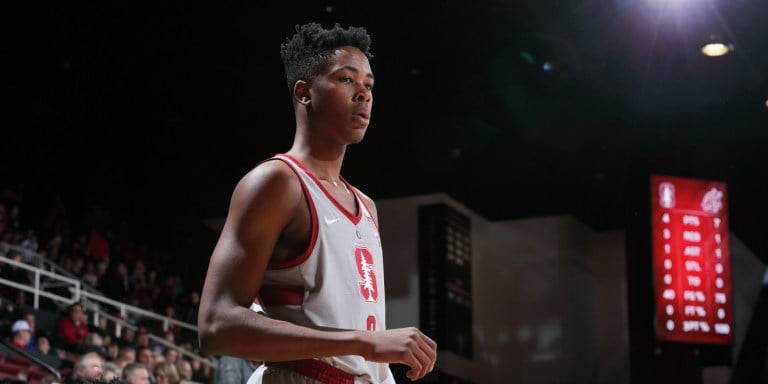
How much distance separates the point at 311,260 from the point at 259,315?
17 cm

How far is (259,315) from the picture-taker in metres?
1.89

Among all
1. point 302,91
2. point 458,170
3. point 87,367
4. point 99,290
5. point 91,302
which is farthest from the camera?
point 458,170

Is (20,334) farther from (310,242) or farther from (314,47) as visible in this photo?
(310,242)

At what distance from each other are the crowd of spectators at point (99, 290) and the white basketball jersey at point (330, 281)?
496 centimetres

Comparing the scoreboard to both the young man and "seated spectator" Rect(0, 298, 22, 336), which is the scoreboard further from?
the young man

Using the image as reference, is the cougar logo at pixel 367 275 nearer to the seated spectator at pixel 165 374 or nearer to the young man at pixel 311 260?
the young man at pixel 311 260

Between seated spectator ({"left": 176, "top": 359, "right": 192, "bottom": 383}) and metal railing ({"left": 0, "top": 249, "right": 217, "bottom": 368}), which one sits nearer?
seated spectator ({"left": 176, "top": 359, "right": 192, "bottom": 383})

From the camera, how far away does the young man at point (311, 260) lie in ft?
6.14

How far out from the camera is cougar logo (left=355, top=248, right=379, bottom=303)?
208 centimetres

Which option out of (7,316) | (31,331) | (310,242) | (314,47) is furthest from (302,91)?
(7,316)

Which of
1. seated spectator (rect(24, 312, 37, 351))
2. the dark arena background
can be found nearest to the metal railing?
the dark arena background

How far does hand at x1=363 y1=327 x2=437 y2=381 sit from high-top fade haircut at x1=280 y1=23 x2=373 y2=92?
1.97 ft

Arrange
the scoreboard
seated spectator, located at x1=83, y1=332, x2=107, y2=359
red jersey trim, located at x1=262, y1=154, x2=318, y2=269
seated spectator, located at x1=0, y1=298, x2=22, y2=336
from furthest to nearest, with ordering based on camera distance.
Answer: the scoreboard < seated spectator, located at x1=83, y1=332, x2=107, y2=359 < seated spectator, located at x1=0, y1=298, x2=22, y2=336 < red jersey trim, located at x1=262, y1=154, x2=318, y2=269

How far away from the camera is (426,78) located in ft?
35.1
